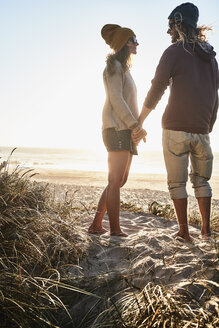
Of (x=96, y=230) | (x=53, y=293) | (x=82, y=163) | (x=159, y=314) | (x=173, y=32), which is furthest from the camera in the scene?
(x=82, y=163)

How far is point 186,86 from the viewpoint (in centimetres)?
317

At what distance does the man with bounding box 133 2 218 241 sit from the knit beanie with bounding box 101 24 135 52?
44 cm

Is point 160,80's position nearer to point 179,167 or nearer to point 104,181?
point 179,167

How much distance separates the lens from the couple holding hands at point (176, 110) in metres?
3.19

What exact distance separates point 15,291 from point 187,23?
286 cm

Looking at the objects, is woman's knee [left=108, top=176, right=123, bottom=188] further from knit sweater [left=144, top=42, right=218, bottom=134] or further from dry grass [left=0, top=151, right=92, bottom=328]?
knit sweater [left=144, top=42, right=218, bottom=134]

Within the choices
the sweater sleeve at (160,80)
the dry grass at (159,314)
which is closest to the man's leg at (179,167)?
the sweater sleeve at (160,80)

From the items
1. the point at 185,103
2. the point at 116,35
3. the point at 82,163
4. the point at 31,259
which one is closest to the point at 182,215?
the point at 185,103

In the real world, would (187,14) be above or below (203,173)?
above

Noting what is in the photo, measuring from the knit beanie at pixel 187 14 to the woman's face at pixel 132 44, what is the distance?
45cm

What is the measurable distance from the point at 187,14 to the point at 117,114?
120 centimetres

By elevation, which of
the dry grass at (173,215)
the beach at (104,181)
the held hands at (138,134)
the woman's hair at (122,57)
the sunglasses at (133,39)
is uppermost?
the sunglasses at (133,39)

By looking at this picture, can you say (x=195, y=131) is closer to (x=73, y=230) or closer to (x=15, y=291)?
(x=73, y=230)

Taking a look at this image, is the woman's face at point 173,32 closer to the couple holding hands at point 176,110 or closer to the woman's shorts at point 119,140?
the couple holding hands at point 176,110
